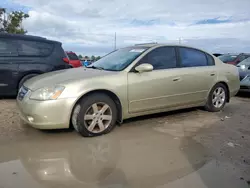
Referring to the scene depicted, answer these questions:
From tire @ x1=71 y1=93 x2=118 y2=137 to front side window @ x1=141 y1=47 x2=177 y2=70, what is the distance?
43.8 inches

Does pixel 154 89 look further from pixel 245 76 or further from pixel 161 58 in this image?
pixel 245 76

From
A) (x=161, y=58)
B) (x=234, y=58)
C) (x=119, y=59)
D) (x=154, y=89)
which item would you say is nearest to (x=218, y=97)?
(x=161, y=58)

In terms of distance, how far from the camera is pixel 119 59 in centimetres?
521

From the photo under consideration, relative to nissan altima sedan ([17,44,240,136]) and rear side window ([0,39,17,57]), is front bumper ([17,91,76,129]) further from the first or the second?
rear side window ([0,39,17,57])

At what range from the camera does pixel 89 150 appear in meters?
3.80

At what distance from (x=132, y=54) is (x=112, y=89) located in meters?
1.03

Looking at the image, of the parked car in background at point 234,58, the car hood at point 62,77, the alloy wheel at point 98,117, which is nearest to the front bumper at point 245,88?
the parked car in background at point 234,58

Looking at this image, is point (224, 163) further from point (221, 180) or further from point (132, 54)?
point (132, 54)

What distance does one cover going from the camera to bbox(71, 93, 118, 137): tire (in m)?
4.17

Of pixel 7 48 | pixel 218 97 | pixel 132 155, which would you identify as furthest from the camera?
pixel 7 48

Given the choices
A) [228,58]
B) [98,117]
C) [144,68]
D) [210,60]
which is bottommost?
[98,117]

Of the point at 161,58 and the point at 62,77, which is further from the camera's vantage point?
the point at 161,58

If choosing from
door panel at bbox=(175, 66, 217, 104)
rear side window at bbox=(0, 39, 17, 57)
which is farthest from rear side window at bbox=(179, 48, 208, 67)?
rear side window at bbox=(0, 39, 17, 57)

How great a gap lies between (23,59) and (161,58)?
358 centimetres
